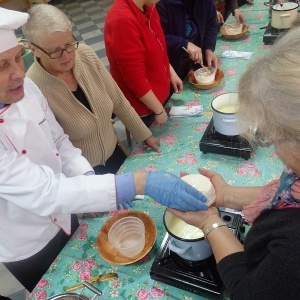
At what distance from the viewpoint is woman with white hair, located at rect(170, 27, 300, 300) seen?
606mm

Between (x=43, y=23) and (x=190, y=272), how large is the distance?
1152 millimetres

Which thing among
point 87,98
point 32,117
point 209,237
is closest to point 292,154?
point 209,237

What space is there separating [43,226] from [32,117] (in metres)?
0.46

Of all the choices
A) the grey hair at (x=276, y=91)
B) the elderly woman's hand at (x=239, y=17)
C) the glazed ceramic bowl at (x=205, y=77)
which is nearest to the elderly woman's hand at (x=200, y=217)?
the grey hair at (x=276, y=91)

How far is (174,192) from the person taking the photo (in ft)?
3.20

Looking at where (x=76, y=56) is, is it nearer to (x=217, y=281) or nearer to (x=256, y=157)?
(x=256, y=157)

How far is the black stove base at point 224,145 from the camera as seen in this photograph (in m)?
1.28

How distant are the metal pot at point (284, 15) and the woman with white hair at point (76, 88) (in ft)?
3.99

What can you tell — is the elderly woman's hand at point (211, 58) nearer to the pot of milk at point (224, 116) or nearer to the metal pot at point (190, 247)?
the pot of milk at point (224, 116)

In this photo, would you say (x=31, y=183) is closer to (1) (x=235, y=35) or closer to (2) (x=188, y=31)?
(2) (x=188, y=31)

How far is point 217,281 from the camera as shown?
0.87 meters

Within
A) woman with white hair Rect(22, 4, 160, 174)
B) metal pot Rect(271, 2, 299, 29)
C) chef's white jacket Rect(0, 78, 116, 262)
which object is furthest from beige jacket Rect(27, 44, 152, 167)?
metal pot Rect(271, 2, 299, 29)

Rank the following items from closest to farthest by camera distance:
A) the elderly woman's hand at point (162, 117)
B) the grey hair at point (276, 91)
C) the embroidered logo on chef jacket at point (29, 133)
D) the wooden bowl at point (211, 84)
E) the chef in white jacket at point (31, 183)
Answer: the grey hair at point (276, 91) → the chef in white jacket at point (31, 183) → the embroidered logo on chef jacket at point (29, 133) → the elderly woman's hand at point (162, 117) → the wooden bowl at point (211, 84)

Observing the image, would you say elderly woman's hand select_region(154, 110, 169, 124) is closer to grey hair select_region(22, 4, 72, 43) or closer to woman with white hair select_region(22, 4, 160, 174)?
woman with white hair select_region(22, 4, 160, 174)
